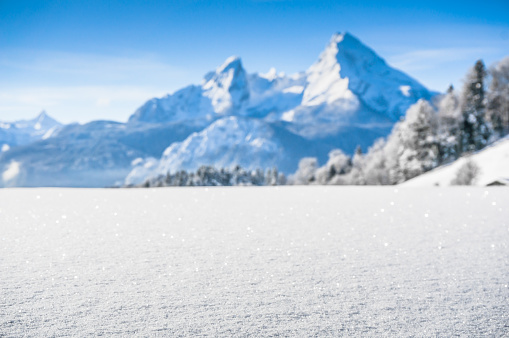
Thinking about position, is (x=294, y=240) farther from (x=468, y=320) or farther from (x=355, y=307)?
(x=468, y=320)

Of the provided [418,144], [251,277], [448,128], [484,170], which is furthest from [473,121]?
[251,277]

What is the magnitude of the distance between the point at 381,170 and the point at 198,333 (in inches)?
2585

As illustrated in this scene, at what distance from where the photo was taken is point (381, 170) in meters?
65.4

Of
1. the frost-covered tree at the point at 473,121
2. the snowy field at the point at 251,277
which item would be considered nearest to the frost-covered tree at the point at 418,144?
the frost-covered tree at the point at 473,121

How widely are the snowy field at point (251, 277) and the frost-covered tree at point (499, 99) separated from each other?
2271 inches

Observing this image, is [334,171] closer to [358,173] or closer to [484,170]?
[358,173]

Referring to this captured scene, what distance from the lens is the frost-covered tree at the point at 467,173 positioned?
3559 centimetres

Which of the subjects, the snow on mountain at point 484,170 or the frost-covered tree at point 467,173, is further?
the frost-covered tree at point 467,173

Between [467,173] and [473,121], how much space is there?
25.7 m

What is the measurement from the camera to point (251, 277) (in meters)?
6.04

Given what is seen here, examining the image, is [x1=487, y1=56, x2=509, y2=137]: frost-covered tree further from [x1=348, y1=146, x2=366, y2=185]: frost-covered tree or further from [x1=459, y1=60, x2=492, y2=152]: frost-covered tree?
[x1=348, y1=146, x2=366, y2=185]: frost-covered tree

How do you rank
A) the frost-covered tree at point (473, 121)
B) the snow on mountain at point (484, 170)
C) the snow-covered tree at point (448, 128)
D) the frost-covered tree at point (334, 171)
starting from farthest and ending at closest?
the frost-covered tree at point (334, 171) → the frost-covered tree at point (473, 121) → the snow-covered tree at point (448, 128) → the snow on mountain at point (484, 170)

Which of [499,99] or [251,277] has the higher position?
[499,99]

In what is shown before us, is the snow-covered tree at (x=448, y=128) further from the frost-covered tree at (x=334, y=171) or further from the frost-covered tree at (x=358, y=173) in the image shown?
the frost-covered tree at (x=334, y=171)
